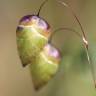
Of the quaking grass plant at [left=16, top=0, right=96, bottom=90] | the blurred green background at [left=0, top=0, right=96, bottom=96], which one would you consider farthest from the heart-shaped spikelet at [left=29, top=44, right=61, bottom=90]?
the blurred green background at [left=0, top=0, right=96, bottom=96]

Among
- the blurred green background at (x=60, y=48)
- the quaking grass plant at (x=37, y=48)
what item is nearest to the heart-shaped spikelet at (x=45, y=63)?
the quaking grass plant at (x=37, y=48)

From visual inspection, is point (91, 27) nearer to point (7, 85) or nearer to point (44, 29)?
point (44, 29)

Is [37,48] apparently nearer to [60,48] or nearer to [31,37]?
[31,37]

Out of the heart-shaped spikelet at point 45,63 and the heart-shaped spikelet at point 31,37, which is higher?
the heart-shaped spikelet at point 31,37

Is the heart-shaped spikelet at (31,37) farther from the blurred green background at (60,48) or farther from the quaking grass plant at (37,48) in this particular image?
the blurred green background at (60,48)

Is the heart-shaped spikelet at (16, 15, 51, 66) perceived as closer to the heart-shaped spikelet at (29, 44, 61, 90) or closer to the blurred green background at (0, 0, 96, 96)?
the heart-shaped spikelet at (29, 44, 61, 90)

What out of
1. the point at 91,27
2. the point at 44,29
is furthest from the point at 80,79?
the point at 44,29

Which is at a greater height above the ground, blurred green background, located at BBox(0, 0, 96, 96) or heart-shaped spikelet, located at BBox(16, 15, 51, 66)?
heart-shaped spikelet, located at BBox(16, 15, 51, 66)

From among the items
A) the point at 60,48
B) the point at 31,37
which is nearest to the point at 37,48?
the point at 31,37
